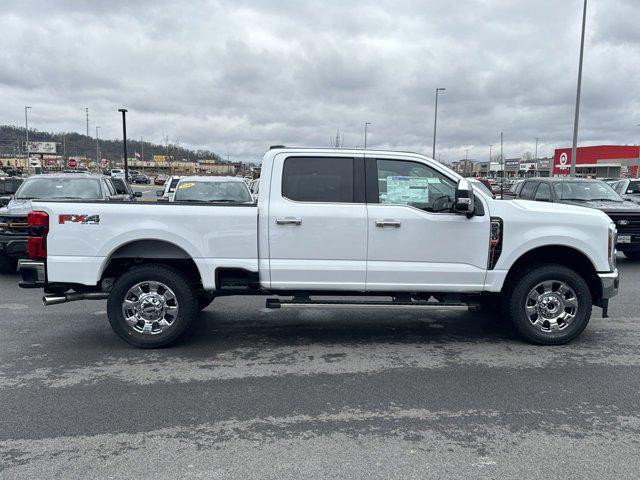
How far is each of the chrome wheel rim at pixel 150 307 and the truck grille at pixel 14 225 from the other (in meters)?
4.79

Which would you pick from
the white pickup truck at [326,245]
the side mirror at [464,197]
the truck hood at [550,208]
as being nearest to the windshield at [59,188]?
the white pickup truck at [326,245]

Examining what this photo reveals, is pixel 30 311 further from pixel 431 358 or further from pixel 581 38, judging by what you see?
pixel 581 38

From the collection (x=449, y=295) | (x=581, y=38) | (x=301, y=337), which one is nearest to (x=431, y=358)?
(x=449, y=295)

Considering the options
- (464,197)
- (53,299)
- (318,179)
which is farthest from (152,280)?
(464,197)

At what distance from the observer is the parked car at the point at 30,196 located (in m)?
9.02

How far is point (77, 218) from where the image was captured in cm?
532

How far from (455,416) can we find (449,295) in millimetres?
1873

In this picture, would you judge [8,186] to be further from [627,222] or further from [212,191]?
[627,222]

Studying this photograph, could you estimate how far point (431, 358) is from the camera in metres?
5.31

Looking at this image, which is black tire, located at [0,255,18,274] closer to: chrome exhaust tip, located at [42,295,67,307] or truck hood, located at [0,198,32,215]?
truck hood, located at [0,198,32,215]

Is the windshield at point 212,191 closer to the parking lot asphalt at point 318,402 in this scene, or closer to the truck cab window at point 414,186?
the parking lot asphalt at point 318,402

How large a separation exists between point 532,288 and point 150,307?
4.05 metres

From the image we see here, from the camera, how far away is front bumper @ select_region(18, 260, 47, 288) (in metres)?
5.35

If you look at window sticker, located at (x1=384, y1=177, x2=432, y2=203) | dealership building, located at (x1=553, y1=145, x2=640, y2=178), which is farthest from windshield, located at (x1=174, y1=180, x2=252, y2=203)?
dealership building, located at (x1=553, y1=145, x2=640, y2=178)
